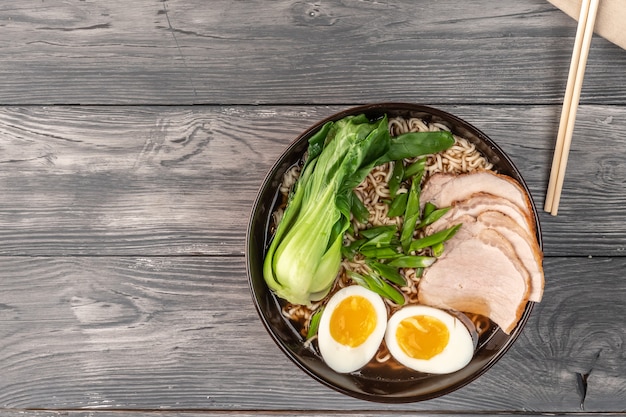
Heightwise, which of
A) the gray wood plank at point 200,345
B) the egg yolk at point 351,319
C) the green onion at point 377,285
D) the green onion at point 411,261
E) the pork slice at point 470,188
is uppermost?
the pork slice at point 470,188

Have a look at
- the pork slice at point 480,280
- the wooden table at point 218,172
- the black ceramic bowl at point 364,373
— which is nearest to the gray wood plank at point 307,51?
the wooden table at point 218,172

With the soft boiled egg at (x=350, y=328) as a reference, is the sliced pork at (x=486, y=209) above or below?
above

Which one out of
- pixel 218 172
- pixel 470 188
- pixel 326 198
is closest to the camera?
pixel 326 198

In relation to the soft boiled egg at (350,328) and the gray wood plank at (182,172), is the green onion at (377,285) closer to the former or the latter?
the soft boiled egg at (350,328)

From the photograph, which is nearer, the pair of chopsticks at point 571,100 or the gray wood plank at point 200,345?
the pair of chopsticks at point 571,100

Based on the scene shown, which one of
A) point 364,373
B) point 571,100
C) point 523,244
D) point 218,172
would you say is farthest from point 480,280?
point 218,172

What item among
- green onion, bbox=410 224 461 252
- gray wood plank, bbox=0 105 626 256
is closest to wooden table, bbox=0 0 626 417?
gray wood plank, bbox=0 105 626 256

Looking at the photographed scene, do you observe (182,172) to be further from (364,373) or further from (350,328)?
(364,373)
